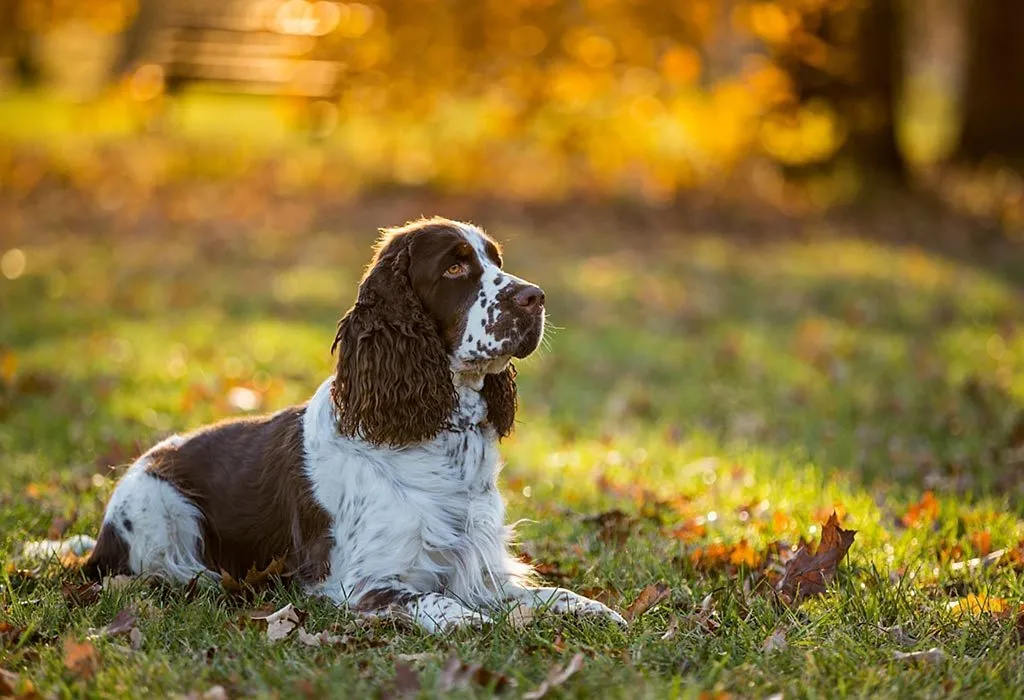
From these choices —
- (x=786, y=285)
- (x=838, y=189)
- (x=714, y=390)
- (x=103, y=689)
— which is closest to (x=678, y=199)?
(x=838, y=189)

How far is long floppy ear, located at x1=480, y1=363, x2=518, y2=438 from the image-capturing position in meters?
4.87

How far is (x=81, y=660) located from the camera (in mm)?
3881

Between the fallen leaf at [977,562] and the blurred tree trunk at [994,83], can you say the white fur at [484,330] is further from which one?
the blurred tree trunk at [994,83]

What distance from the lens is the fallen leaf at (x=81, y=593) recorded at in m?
4.59

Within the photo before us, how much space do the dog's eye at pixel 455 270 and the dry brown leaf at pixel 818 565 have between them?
1686 millimetres

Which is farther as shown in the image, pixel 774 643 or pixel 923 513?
pixel 923 513

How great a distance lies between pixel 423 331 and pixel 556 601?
1.11 metres

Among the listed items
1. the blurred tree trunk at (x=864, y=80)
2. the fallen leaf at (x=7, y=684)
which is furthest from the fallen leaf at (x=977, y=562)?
the blurred tree trunk at (x=864, y=80)

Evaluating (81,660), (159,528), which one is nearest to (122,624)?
(81,660)

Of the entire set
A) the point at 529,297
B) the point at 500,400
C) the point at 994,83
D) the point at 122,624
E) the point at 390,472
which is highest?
the point at 994,83

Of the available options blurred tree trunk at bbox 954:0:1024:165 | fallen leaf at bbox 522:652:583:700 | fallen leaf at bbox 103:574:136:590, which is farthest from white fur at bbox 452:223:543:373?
blurred tree trunk at bbox 954:0:1024:165

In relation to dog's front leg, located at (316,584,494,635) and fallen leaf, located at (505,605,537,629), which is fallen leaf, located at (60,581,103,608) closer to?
dog's front leg, located at (316,584,494,635)

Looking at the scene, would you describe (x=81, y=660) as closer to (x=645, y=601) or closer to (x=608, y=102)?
(x=645, y=601)

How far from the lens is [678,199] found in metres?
17.5
